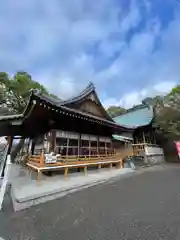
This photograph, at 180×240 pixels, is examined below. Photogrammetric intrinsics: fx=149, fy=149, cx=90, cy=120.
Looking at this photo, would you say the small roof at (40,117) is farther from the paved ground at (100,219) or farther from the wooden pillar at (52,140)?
the paved ground at (100,219)

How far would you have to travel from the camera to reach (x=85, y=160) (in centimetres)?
785

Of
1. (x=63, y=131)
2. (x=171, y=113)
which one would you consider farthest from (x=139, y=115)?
(x=63, y=131)

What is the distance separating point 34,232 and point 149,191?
393 centimetres

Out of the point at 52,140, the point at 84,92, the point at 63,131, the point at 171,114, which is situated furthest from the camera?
the point at 171,114

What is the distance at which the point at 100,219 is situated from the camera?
3.32m

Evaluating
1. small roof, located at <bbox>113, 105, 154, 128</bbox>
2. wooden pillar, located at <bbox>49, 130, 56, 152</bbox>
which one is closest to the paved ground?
wooden pillar, located at <bbox>49, 130, 56, 152</bbox>

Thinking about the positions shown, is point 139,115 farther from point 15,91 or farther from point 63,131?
point 15,91

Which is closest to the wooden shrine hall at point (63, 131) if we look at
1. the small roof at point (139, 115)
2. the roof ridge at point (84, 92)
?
the roof ridge at point (84, 92)

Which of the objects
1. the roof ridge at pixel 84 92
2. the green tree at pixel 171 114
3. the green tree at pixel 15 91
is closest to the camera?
the roof ridge at pixel 84 92

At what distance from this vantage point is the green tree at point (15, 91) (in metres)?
18.0

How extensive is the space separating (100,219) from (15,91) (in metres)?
18.9

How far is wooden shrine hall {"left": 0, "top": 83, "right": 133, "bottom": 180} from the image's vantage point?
6.29 metres

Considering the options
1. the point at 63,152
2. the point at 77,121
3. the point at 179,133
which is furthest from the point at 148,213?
the point at 179,133

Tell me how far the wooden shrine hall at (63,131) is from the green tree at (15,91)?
9662mm
